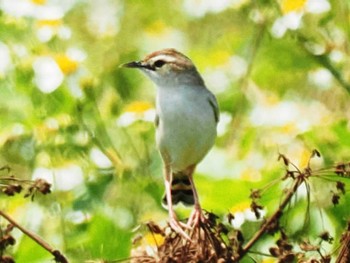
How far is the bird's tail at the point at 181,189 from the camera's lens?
6145 mm

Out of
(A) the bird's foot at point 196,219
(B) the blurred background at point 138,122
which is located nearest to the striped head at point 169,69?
(B) the blurred background at point 138,122

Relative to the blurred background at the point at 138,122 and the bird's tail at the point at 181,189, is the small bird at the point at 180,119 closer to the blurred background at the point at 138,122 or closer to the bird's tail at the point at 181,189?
the bird's tail at the point at 181,189

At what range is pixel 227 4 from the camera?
7.58 meters

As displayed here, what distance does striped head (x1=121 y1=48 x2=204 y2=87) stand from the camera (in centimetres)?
642

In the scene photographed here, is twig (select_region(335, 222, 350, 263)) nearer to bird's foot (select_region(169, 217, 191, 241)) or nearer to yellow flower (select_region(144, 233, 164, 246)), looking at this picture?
bird's foot (select_region(169, 217, 191, 241))

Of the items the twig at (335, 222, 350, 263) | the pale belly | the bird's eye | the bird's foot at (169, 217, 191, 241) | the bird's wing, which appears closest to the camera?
the twig at (335, 222, 350, 263)

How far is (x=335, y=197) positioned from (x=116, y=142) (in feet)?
8.23

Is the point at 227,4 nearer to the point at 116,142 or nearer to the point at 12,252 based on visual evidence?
the point at 116,142

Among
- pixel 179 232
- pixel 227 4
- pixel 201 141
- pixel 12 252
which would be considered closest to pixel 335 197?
pixel 179 232

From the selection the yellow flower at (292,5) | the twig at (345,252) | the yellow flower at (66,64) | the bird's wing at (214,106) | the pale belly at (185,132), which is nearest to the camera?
the twig at (345,252)

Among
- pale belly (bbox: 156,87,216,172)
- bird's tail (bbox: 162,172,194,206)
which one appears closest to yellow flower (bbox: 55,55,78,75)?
pale belly (bbox: 156,87,216,172)

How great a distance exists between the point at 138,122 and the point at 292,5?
1.08 m

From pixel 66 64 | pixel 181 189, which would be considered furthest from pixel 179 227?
pixel 66 64

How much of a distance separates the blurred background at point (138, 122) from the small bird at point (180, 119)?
16 centimetres
